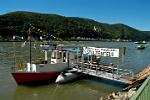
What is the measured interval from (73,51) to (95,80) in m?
3.45

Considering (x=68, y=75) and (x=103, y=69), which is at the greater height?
(x=103, y=69)

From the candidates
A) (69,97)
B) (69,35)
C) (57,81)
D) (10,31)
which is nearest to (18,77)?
(57,81)

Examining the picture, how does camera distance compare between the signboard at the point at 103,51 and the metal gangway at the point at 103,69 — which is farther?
the signboard at the point at 103,51

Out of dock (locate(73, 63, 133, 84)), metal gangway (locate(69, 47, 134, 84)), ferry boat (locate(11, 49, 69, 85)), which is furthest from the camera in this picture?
ferry boat (locate(11, 49, 69, 85))

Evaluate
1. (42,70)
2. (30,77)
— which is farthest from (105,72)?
(30,77)

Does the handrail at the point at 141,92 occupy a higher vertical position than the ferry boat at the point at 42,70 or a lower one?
higher

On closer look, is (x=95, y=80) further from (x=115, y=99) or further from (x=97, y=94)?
(x=115, y=99)

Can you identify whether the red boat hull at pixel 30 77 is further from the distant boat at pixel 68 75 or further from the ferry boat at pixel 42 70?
the distant boat at pixel 68 75

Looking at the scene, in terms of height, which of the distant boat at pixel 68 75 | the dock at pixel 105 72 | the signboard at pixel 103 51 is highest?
the signboard at pixel 103 51

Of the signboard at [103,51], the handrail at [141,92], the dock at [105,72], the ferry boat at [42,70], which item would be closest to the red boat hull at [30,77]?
the ferry boat at [42,70]

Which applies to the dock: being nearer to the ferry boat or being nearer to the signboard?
the signboard

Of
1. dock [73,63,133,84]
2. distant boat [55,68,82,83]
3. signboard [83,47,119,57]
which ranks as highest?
signboard [83,47,119,57]

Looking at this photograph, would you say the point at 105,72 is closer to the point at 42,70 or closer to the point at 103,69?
the point at 103,69

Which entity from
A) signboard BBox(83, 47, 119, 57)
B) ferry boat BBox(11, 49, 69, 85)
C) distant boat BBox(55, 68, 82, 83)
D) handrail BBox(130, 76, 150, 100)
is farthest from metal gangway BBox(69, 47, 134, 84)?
handrail BBox(130, 76, 150, 100)
